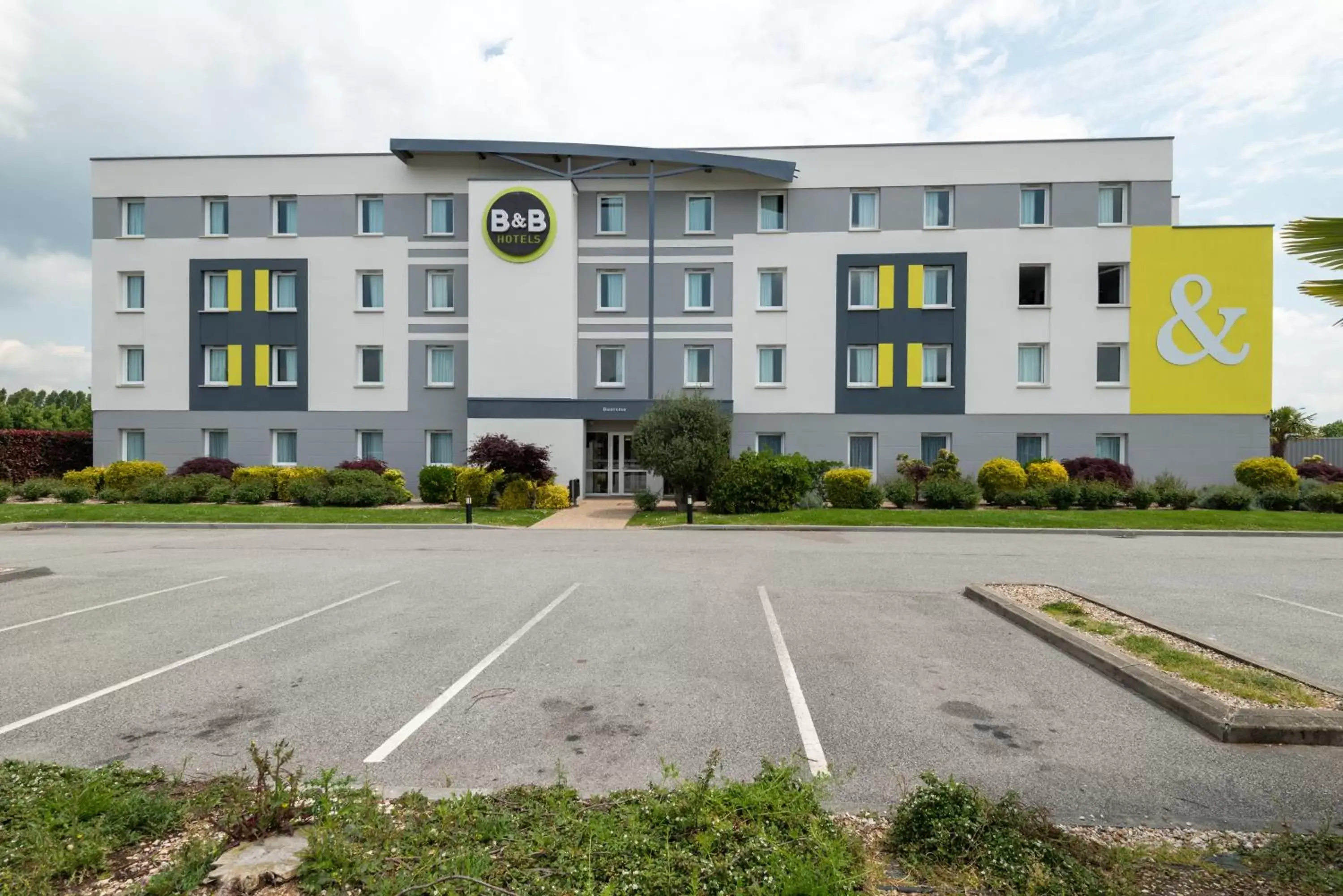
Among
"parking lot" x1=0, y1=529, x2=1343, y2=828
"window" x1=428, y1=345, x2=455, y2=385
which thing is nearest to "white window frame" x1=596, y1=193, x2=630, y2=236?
"window" x1=428, y1=345, x2=455, y2=385

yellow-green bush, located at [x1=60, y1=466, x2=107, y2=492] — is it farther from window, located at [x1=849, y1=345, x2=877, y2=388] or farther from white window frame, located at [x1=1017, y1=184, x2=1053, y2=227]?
white window frame, located at [x1=1017, y1=184, x2=1053, y2=227]

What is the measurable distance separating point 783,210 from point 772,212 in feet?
1.53

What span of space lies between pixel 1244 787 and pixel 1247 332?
30042 mm

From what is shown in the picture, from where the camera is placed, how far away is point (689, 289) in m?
28.7

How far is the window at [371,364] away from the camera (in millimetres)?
29000

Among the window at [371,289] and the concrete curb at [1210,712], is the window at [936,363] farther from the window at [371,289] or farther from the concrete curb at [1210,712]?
the concrete curb at [1210,712]

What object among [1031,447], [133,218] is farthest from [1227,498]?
[133,218]

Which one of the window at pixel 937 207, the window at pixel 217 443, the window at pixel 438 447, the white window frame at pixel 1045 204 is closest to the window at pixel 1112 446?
the white window frame at pixel 1045 204

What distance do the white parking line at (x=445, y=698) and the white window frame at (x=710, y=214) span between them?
2278cm

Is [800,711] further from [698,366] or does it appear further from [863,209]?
[863,209]

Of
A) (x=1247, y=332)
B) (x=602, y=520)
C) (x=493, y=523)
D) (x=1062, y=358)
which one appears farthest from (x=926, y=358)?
(x=493, y=523)

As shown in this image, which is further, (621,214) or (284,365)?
(284,365)

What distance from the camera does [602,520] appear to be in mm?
21391

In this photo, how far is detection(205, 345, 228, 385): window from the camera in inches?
1150
